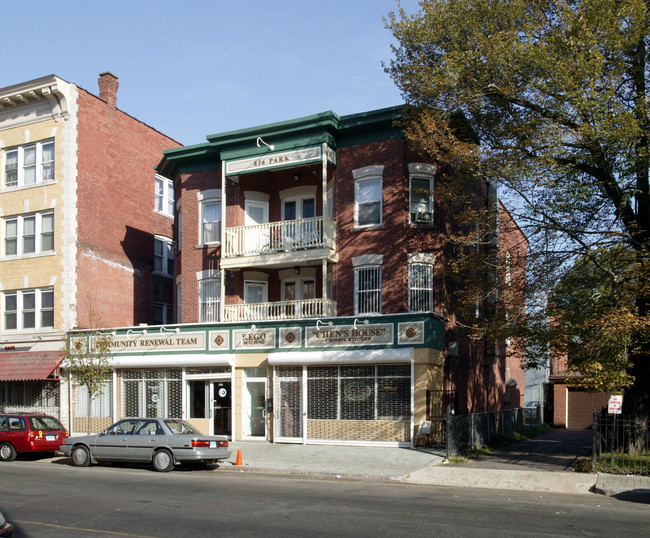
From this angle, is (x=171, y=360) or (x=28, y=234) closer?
(x=171, y=360)

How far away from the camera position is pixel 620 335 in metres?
16.9

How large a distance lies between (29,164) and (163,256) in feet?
24.9

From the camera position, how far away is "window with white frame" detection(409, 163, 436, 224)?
24203 millimetres

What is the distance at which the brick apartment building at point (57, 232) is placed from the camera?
2878cm

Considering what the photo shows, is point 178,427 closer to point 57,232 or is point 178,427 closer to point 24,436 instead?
point 24,436

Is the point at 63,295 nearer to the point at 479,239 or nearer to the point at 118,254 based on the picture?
the point at 118,254

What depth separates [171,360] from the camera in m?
25.8

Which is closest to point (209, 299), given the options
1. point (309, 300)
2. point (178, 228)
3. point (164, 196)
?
point (178, 228)

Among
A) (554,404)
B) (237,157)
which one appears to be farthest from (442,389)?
(554,404)

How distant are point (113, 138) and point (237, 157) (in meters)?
8.94

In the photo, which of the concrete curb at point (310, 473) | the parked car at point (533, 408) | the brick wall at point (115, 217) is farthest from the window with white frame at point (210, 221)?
the parked car at point (533, 408)

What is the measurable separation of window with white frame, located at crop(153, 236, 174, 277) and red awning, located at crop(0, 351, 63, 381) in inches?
304

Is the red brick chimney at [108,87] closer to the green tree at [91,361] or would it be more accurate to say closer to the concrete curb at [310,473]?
the green tree at [91,361]

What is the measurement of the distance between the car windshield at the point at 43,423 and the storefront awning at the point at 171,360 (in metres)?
5.14
